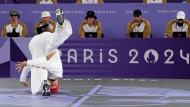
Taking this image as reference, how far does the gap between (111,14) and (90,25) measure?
0.77 m

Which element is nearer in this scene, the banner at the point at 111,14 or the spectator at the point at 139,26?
the spectator at the point at 139,26

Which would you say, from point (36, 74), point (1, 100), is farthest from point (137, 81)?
point (1, 100)

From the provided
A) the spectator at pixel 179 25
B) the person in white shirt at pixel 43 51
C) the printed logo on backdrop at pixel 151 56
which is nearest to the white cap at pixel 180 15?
the spectator at pixel 179 25

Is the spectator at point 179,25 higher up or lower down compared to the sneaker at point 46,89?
higher up

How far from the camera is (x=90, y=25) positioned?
15.0 metres

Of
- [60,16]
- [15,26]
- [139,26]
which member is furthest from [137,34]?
[60,16]

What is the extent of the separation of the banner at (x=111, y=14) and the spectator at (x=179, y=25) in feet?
1.83

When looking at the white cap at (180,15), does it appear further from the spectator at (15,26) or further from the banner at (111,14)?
the spectator at (15,26)

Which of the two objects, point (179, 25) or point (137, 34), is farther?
point (179, 25)

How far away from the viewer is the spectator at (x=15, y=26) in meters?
15.2

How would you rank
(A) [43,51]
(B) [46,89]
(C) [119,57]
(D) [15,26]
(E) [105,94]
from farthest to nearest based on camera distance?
Result: (D) [15,26] < (C) [119,57] < (A) [43,51] < (E) [105,94] < (B) [46,89]

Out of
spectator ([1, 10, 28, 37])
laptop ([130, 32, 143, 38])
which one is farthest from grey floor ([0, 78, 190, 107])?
spectator ([1, 10, 28, 37])

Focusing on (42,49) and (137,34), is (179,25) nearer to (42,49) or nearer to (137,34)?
(137,34)

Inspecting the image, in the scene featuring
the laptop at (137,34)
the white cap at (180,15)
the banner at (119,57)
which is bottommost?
the banner at (119,57)
